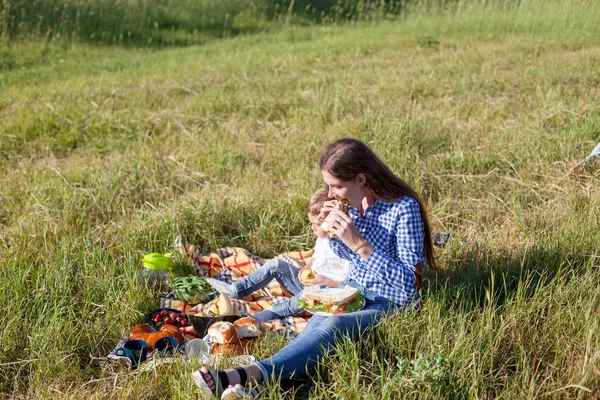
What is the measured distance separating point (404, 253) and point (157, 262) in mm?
1655

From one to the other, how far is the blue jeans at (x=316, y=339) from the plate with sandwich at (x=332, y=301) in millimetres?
64

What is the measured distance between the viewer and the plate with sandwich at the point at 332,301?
11.6 ft

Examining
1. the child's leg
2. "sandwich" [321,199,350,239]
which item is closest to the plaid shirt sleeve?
"sandwich" [321,199,350,239]

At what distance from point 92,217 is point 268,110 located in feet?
10.4

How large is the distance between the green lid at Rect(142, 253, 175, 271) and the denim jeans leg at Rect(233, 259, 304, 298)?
1.53 feet

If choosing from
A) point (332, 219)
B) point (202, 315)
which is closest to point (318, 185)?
point (202, 315)

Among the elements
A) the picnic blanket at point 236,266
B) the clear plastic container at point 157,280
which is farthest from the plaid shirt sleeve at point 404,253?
the clear plastic container at point 157,280

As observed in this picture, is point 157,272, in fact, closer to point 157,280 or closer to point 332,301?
point 157,280

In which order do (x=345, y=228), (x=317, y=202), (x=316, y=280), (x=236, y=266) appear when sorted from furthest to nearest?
1. (x=236, y=266)
2. (x=317, y=202)
3. (x=316, y=280)
4. (x=345, y=228)

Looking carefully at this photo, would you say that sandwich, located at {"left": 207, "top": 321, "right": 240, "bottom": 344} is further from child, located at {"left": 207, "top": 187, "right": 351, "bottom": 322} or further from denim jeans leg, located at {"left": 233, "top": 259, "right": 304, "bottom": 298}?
denim jeans leg, located at {"left": 233, "top": 259, "right": 304, "bottom": 298}

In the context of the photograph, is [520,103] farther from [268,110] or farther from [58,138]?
[58,138]

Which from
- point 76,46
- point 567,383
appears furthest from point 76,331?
point 76,46

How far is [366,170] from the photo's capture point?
375cm

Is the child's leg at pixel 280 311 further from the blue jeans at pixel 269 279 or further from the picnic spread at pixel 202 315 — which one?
the blue jeans at pixel 269 279
